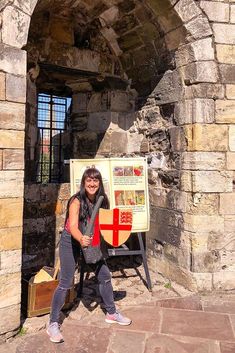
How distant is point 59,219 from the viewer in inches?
193

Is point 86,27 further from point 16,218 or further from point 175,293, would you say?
point 175,293

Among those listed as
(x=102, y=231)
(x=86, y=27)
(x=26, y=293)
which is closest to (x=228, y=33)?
(x=86, y=27)

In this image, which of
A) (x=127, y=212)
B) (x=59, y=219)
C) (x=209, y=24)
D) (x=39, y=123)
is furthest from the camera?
(x=39, y=123)

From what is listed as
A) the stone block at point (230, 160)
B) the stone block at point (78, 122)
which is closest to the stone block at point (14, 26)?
the stone block at point (78, 122)

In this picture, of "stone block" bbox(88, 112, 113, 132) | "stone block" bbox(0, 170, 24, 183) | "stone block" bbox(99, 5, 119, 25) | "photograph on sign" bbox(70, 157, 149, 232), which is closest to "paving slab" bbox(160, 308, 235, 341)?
"photograph on sign" bbox(70, 157, 149, 232)

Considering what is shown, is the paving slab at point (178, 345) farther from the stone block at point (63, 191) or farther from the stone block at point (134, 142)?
the stone block at point (134, 142)

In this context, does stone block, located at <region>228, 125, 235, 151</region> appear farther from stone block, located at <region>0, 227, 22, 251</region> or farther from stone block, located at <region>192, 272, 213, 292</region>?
stone block, located at <region>0, 227, 22, 251</region>

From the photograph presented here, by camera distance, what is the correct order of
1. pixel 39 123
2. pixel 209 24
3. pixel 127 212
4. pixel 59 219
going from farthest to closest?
pixel 39 123, pixel 59 219, pixel 209 24, pixel 127 212

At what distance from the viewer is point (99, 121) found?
5281 mm

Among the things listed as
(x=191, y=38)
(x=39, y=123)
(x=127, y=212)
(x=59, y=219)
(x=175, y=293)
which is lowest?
Answer: (x=175, y=293)

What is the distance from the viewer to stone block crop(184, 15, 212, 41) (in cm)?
395

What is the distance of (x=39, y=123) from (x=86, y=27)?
1.53 metres

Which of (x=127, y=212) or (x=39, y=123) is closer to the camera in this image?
(x=127, y=212)

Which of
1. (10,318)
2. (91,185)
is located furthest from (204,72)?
(10,318)
